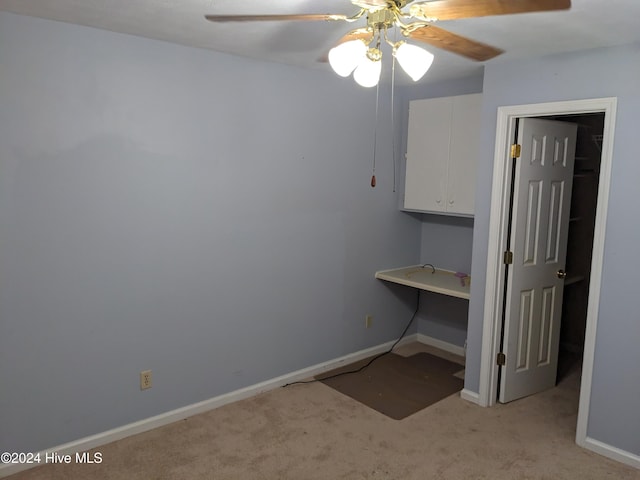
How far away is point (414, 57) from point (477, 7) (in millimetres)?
242

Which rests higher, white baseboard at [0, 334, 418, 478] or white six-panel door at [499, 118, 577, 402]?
white six-panel door at [499, 118, 577, 402]

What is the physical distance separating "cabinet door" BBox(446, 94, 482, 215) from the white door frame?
59 cm

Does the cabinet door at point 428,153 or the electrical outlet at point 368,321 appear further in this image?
the electrical outlet at point 368,321

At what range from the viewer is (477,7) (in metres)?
1.66

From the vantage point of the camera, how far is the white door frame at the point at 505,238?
2.87 m

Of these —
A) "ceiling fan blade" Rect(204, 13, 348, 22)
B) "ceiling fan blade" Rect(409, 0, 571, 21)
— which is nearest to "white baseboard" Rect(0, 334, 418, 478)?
"ceiling fan blade" Rect(204, 13, 348, 22)

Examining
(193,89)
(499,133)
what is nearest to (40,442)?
(193,89)

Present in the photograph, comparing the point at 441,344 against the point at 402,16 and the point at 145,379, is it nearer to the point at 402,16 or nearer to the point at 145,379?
the point at 145,379

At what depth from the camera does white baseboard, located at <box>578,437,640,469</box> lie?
2.87 m

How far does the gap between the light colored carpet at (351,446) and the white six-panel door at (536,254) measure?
0.84ft

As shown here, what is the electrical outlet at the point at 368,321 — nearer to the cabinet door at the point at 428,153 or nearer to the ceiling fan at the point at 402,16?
the cabinet door at the point at 428,153

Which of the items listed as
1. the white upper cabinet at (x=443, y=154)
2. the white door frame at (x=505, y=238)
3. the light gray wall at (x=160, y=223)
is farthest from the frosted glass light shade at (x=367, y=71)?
the white upper cabinet at (x=443, y=154)

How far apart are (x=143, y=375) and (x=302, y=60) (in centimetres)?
220

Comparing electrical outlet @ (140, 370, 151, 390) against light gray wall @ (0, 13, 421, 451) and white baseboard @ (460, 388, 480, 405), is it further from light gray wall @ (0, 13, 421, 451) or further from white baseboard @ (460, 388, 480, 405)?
white baseboard @ (460, 388, 480, 405)
